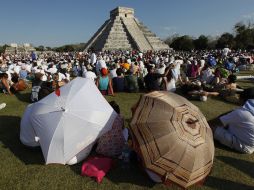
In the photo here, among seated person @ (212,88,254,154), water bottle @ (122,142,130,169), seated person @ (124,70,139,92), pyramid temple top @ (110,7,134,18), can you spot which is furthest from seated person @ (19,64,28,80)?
pyramid temple top @ (110,7,134,18)

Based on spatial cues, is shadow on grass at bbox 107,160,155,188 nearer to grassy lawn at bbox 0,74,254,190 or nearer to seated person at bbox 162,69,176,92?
grassy lawn at bbox 0,74,254,190

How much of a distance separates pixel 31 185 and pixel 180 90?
8278mm

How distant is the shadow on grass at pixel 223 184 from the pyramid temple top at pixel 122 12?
75.0 metres

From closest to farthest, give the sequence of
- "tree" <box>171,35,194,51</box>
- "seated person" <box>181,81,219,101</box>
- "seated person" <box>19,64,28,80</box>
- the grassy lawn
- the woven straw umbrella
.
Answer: the woven straw umbrella < the grassy lawn < "seated person" <box>181,81,219,101</box> < "seated person" <box>19,64,28,80</box> < "tree" <box>171,35,194,51</box>

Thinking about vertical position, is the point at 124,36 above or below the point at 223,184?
above

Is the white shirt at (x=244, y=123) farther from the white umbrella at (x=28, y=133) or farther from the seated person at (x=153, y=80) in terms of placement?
the seated person at (x=153, y=80)

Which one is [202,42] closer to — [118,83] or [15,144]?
[118,83]

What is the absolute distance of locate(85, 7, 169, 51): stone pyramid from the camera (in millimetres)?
→ 63513

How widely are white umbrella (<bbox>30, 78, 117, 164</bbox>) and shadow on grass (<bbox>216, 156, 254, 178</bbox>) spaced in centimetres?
253

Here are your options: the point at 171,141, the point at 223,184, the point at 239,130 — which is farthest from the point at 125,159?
the point at 239,130

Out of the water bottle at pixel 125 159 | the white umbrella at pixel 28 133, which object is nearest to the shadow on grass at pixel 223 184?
the water bottle at pixel 125 159

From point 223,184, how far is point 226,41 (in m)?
60.4

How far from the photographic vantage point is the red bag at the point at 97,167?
4726 mm

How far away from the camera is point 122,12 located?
7638cm
